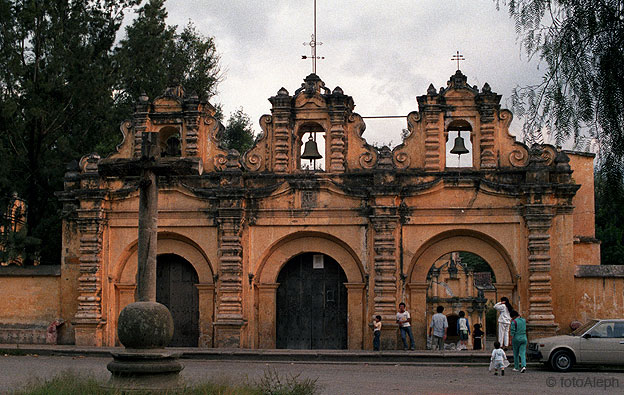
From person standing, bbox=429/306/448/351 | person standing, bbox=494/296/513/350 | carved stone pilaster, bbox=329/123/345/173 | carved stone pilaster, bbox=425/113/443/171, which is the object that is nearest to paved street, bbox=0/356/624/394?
person standing, bbox=494/296/513/350

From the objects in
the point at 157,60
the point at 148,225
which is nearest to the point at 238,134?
the point at 157,60

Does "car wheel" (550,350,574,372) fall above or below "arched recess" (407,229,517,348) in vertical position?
below

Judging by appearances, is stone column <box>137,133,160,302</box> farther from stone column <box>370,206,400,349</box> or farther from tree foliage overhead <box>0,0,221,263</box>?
tree foliage overhead <box>0,0,221,263</box>

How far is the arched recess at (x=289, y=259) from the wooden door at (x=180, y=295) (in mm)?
2128

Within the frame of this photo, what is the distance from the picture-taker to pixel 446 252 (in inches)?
995

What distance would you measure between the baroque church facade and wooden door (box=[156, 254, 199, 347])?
0.05m

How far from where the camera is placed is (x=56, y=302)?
26.6 meters

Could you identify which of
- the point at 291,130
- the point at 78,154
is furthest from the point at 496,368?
the point at 78,154

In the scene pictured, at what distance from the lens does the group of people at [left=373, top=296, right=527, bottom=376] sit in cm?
1895

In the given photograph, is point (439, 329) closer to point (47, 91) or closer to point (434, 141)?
point (434, 141)

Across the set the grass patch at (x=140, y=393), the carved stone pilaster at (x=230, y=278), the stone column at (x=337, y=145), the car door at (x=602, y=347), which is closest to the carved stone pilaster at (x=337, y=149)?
the stone column at (x=337, y=145)

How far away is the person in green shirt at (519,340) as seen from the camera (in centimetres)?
1919

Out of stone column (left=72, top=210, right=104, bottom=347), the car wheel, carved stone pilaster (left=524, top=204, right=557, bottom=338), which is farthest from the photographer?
stone column (left=72, top=210, right=104, bottom=347)

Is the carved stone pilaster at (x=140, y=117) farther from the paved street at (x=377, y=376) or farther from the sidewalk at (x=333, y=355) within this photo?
the paved street at (x=377, y=376)
